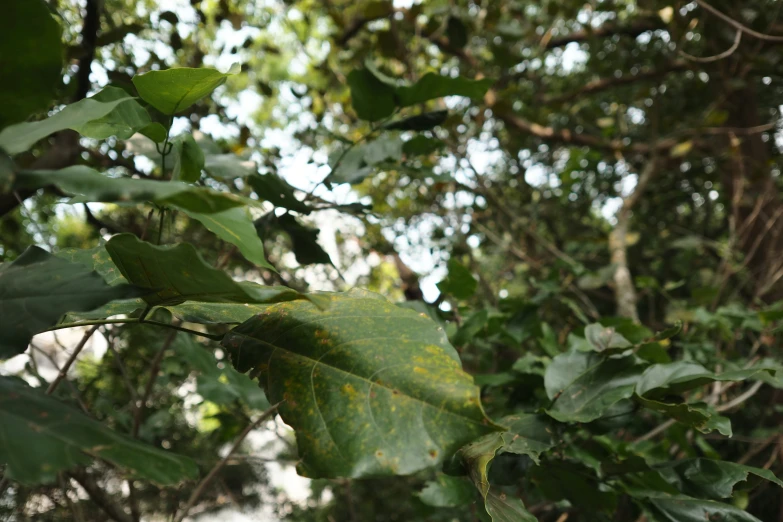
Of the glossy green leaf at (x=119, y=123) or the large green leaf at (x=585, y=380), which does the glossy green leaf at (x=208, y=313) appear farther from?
the large green leaf at (x=585, y=380)

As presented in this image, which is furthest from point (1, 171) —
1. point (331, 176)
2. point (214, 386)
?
point (214, 386)

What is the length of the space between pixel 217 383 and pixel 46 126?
2.66 ft

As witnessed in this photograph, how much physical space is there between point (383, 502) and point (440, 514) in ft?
3.97

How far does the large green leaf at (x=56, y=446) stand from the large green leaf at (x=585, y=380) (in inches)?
18.1

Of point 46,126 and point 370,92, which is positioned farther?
point 370,92

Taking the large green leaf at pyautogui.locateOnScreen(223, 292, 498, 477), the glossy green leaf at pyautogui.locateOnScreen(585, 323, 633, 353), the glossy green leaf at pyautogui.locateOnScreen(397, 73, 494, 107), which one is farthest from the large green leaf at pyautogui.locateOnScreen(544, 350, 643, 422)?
the glossy green leaf at pyautogui.locateOnScreen(397, 73, 494, 107)

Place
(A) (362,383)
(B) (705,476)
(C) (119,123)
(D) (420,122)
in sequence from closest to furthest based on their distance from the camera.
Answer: (A) (362,383) < (C) (119,123) < (B) (705,476) < (D) (420,122)

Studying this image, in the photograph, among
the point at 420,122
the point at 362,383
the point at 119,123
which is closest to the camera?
the point at 362,383

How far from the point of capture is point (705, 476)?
0.66 m

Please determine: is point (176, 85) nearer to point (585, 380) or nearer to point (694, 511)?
point (585, 380)

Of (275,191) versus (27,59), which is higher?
(275,191)

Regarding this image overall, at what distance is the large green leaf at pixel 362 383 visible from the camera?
347 mm

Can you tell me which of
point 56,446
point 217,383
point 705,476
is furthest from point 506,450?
point 217,383

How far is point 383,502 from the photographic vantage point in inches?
108
